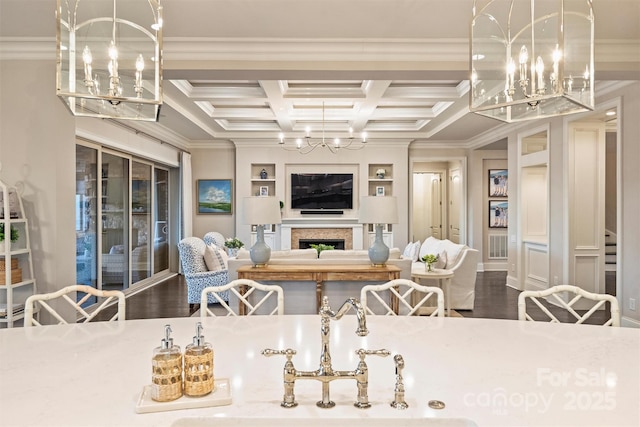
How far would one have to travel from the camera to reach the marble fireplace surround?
8.71 m

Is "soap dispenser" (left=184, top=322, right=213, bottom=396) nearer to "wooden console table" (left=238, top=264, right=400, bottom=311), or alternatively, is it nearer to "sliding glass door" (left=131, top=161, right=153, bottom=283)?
"wooden console table" (left=238, top=264, right=400, bottom=311)

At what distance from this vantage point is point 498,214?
29.1 feet

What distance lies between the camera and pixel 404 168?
8.70 m

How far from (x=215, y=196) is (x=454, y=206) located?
17.6 feet

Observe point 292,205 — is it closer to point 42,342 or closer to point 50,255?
point 50,255

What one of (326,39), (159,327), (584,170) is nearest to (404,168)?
(584,170)

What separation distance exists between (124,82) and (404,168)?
24.3ft

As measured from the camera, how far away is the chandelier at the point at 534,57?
158 cm

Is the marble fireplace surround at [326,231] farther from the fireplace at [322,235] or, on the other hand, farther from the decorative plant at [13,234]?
the decorative plant at [13,234]

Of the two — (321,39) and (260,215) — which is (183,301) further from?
(321,39)

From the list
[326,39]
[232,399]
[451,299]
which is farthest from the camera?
[451,299]

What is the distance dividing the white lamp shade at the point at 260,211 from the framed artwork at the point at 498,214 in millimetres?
6026

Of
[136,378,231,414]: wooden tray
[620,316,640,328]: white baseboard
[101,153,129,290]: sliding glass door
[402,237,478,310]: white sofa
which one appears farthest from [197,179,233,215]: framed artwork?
[136,378,231,414]: wooden tray

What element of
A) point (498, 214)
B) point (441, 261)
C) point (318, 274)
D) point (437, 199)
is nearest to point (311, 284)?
point (318, 274)
